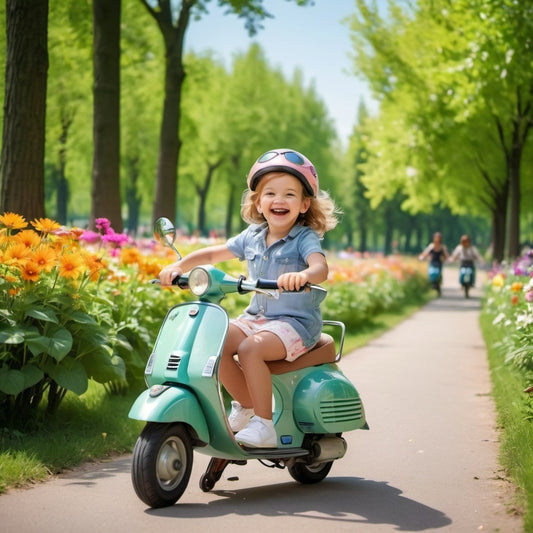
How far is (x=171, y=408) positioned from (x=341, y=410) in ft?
3.65

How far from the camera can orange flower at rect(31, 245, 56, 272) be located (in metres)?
5.66

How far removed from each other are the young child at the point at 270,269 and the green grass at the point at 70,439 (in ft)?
3.80

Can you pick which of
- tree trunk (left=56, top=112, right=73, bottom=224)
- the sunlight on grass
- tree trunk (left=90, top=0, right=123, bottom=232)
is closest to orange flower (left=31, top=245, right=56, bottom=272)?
the sunlight on grass

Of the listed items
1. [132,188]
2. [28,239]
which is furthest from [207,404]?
[132,188]

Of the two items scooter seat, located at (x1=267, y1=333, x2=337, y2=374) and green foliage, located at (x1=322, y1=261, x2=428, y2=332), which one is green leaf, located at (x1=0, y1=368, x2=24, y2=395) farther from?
green foliage, located at (x1=322, y1=261, x2=428, y2=332)

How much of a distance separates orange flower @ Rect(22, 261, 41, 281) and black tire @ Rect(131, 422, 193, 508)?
1.66 metres

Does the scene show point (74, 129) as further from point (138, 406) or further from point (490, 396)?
point (138, 406)

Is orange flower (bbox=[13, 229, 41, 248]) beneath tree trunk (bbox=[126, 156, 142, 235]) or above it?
beneath

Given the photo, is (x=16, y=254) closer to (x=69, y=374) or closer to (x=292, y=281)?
(x=69, y=374)

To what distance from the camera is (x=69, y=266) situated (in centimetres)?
575

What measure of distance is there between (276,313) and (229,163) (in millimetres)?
41148

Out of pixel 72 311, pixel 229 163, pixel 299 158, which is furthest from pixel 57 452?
pixel 229 163

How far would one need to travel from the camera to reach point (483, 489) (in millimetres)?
5082

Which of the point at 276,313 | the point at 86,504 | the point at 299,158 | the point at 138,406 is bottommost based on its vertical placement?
the point at 86,504
